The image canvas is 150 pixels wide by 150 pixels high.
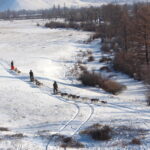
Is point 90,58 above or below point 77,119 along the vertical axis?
below

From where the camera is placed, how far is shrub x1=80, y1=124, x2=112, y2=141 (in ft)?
45.3

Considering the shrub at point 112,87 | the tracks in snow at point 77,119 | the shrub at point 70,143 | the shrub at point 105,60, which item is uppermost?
the shrub at point 70,143

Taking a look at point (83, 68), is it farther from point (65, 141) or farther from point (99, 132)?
point (65, 141)

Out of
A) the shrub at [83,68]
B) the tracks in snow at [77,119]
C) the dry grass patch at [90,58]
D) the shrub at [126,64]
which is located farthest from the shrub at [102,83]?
the dry grass patch at [90,58]

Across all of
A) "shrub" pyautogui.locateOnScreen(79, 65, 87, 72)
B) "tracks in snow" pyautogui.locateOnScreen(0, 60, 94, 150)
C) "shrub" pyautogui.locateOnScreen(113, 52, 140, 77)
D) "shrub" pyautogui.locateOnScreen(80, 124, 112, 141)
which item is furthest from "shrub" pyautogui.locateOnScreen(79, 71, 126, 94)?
"shrub" pyautogui.locateOnScreen(80, 124, 112, 141)

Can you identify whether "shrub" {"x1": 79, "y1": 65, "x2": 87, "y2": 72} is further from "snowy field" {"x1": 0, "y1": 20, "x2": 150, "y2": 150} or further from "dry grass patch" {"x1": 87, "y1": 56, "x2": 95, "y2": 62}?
"snowy field" {"x1": 0, "y1": 20, "x2": 150, "y2": 150}

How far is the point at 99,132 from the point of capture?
45.9 feet

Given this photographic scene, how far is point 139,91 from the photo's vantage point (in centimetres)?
2744

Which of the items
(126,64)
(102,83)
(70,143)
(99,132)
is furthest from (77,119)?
(126,64)

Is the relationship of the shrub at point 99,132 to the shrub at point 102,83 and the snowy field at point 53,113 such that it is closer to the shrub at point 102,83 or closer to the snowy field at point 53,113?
the snowy field at point 53,113

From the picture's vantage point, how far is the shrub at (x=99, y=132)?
45.3 feet

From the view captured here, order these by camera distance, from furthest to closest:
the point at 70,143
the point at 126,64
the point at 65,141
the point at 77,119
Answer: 1. the point at 126,64
2. the point at 77,119
3. the point at 65,141
4. the point at 70,143

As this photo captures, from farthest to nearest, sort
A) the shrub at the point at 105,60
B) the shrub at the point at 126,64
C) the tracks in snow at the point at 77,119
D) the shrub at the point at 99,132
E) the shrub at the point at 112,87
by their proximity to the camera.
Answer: the shrub at the point at 105,60 < the shrub at the point at 126,64 < the shrub at the point at 112,87 < the tracks in snow at the point at 77,119 < the shrub at the point at 99,132

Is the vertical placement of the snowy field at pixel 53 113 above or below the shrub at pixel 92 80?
above
